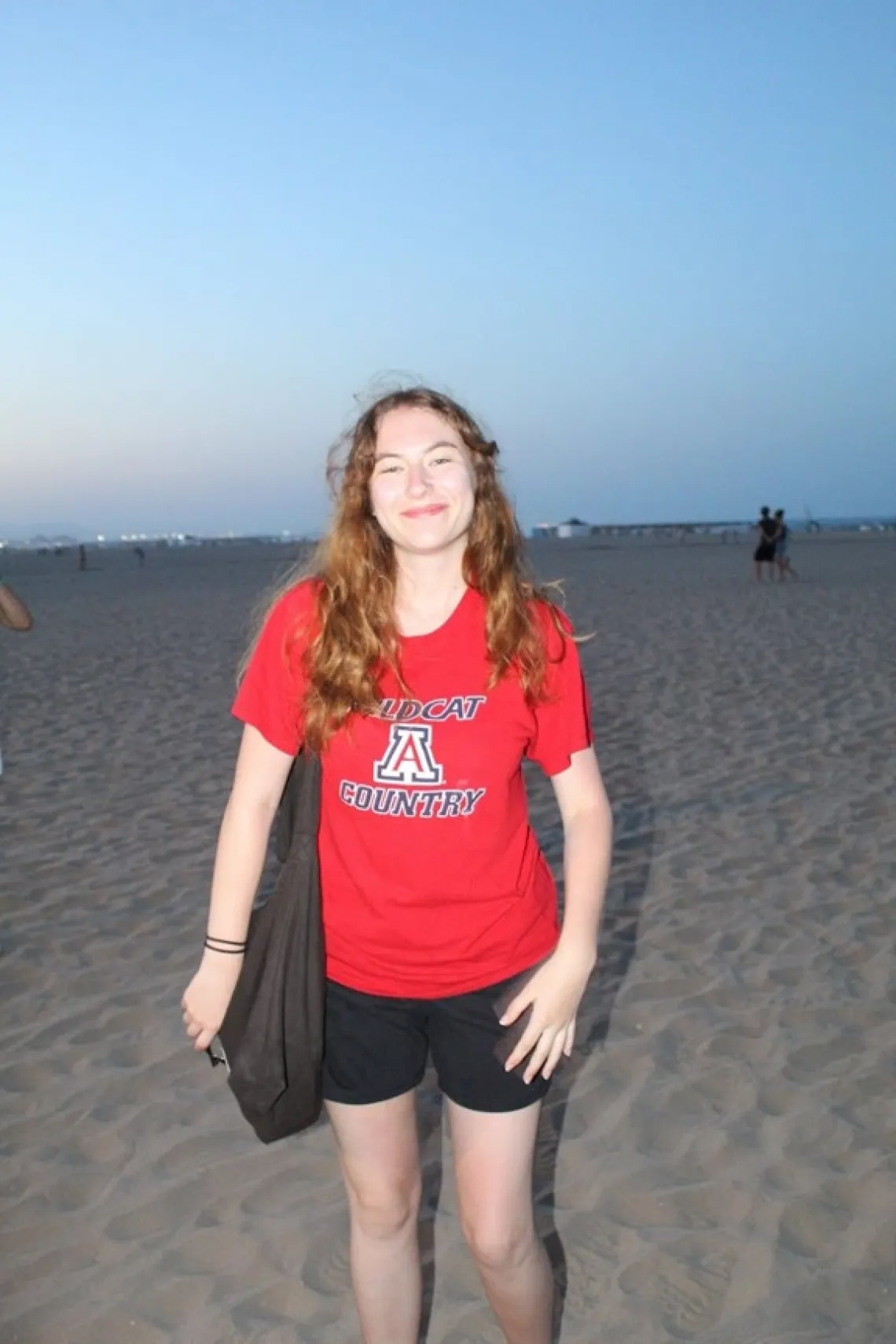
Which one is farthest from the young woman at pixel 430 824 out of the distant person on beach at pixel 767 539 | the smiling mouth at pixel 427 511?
the distant person on beach at pixel 767 539

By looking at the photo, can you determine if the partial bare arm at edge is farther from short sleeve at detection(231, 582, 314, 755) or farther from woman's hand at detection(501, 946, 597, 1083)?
woman's hand at detection(501, 946, 597, 1083)

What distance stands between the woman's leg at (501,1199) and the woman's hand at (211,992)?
452mm

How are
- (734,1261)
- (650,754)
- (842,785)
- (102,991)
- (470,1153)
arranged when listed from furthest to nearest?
(650,754), (842,785), (102,991), (734,1261), (470,1153)

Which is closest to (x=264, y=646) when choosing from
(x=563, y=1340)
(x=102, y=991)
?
(x=563, y=1340)

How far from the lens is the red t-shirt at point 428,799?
2.09 meters

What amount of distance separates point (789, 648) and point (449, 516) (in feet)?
41.2

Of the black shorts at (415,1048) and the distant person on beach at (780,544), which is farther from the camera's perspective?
the distant person on beach at (780,544)

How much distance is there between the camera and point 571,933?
6.87 ft

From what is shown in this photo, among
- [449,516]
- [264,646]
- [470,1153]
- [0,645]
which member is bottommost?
[0,645]

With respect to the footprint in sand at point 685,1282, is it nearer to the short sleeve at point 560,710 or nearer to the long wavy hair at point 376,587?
the short sleeve at point 560,710

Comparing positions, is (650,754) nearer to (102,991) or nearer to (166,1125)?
(102,991)

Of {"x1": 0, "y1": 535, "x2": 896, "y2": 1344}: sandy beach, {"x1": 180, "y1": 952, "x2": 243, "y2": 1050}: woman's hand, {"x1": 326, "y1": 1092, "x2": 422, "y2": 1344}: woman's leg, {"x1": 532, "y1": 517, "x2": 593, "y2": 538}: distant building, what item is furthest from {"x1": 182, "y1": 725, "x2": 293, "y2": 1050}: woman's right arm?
{"x1": 532, "y1": 517, "x2": 593, "y2": 538}: distant building

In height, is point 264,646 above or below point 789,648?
above

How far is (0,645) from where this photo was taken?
1491 cm
